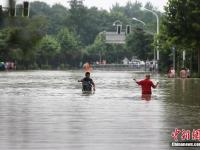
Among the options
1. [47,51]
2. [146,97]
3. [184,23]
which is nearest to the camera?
[146,97]

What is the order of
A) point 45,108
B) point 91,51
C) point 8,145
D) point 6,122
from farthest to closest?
1. point 91,51
2. point 45,108
3. point 6,122
4. point 8,145

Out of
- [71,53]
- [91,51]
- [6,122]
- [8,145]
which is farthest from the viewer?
[91,51]

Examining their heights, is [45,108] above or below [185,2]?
below

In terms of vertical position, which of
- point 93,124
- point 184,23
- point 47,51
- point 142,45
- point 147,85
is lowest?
point 93,124

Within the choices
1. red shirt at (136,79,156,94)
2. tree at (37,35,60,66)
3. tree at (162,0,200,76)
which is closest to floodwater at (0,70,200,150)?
red shirt at (136,79,156,94)

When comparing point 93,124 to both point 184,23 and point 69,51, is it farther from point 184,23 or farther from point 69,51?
point 69,51

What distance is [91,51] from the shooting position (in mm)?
172875

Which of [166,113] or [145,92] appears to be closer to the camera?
[166,113]

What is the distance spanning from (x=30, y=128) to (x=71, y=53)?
462 ft

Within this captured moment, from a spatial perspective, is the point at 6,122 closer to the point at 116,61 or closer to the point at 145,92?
the point at 145,92

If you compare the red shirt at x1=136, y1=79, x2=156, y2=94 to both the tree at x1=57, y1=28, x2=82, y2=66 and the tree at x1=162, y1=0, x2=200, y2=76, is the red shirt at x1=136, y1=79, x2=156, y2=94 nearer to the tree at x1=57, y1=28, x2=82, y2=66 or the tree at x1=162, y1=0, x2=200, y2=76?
the tree at x1=162, y1=0, x2=200, y2=76

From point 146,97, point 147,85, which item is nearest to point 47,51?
point 147,85

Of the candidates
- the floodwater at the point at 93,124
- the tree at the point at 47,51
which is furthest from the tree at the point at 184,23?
the tree at the point at 47,51

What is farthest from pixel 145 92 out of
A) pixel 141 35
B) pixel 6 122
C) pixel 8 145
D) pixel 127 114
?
pixel 141 35
